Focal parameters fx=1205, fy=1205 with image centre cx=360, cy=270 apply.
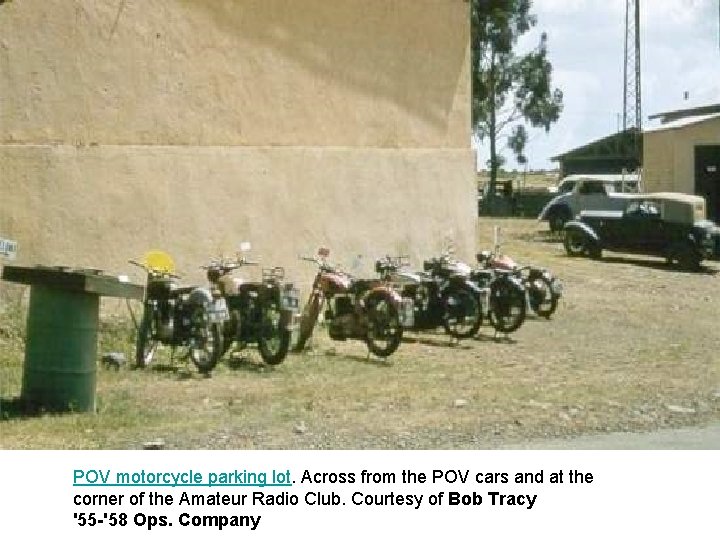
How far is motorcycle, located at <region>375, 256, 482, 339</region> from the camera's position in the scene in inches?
545

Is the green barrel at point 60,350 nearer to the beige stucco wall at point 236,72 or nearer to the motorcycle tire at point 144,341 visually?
the motorcycle tire at point 144,341

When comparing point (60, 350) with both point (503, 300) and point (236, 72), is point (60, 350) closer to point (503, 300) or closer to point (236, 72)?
point (236, 72)

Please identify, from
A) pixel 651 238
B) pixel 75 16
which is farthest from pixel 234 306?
pixel 651 238

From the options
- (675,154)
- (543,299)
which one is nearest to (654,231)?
(675,154)

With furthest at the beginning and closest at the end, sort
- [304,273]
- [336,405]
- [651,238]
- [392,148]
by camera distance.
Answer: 1. [651,238]
2. [392,148]
3. [304,273]
4. [336,405]

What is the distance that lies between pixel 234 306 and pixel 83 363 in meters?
2.67

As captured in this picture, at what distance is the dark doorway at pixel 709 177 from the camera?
3033cm

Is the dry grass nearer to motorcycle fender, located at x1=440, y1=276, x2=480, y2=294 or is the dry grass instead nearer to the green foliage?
motorcycle fender, located at x1=440, y1=276, x2=480, y2=294

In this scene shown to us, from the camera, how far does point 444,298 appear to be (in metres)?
14.0

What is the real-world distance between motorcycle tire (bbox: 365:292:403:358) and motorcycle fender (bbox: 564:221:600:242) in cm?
1388

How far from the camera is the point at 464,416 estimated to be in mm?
9609

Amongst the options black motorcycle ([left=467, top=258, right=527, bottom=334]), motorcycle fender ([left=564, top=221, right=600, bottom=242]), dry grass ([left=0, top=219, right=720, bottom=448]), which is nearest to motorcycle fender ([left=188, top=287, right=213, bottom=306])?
dry grass ([left=0, top=219, right=720, bottom=448])

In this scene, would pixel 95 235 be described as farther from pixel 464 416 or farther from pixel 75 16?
pixel 464 416
